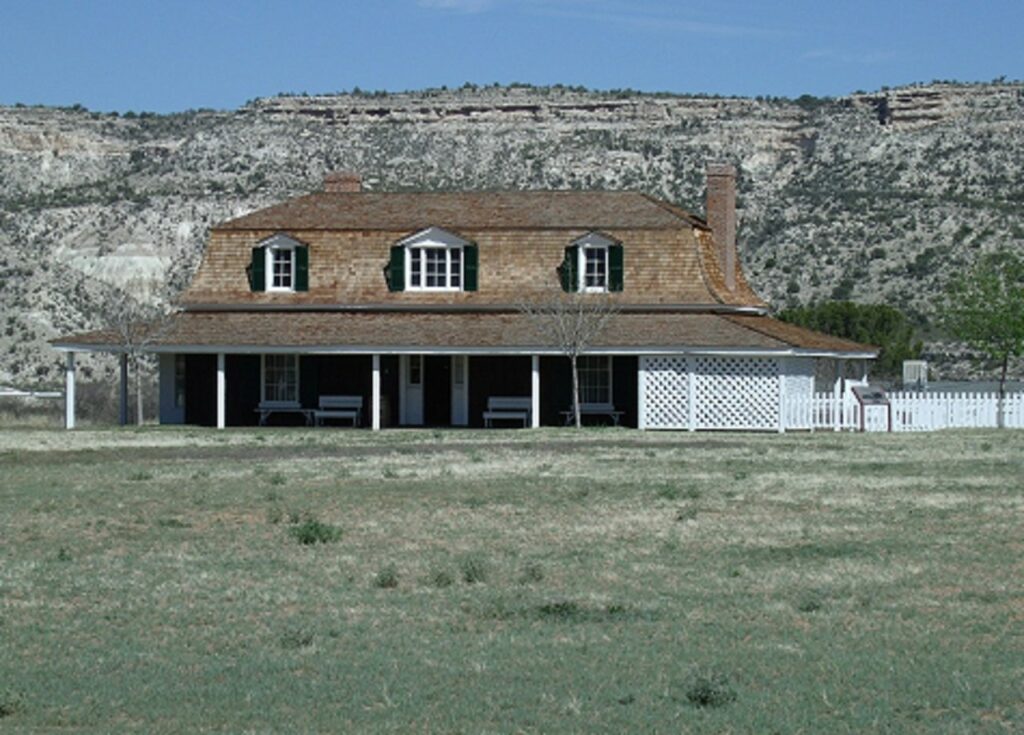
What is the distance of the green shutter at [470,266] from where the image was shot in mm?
49938

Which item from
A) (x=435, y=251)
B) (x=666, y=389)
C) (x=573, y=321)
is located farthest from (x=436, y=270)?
(x=666, y=389)

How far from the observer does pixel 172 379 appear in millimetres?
50688

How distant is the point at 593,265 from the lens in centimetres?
4962

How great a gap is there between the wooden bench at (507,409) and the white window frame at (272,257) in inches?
235

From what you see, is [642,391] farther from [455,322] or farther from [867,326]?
[867,326]

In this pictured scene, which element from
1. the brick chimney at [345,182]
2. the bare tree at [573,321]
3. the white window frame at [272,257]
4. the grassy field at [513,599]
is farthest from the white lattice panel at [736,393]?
the grassy field at [513,599]

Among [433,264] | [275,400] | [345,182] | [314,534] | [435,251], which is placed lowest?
[314,534]

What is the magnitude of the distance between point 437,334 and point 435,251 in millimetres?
3530

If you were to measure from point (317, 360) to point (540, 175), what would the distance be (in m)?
58.7

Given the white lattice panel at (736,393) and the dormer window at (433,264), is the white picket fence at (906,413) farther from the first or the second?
the dormer window at (433,264)

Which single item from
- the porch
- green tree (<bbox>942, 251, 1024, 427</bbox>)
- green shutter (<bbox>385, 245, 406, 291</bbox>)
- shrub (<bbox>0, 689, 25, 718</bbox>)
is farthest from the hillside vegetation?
shrub (<bbox>0, 689, 25, 718</bbox>)

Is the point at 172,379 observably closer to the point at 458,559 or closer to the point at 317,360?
the point at 317,360

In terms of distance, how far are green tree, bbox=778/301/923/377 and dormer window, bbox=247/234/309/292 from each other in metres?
29.5

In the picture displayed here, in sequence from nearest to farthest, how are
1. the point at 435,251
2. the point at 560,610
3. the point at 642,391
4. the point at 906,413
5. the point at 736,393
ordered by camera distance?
the point at 560,610 → the point at 736,393 → the point at 642,391 → the point at 906,413 → the point at 435,251
